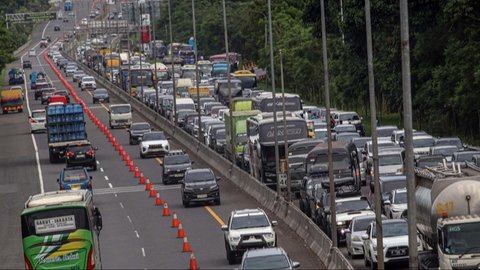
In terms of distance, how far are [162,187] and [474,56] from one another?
720 inches

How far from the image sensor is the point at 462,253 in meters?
36.7

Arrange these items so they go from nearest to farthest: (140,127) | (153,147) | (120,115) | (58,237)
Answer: (58,237), (153,147), (140,127), (120,115)

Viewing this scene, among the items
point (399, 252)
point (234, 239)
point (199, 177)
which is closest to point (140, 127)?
point (199, 177)

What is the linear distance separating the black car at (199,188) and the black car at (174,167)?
8963 mm

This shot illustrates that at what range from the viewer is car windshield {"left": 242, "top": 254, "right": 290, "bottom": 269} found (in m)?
37.4

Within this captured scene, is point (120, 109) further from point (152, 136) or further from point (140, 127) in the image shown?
point (152, 136)

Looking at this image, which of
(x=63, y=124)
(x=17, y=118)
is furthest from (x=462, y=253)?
(x=17, y=118)

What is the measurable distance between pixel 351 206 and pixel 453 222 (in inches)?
497

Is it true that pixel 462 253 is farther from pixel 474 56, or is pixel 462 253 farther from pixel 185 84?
pixel 185 84

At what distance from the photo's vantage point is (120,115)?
106 m

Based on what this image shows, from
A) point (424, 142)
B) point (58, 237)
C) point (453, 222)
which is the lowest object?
point (424, 142)

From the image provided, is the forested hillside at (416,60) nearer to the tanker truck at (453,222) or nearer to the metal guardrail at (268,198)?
the metal guardrail at (268,198)

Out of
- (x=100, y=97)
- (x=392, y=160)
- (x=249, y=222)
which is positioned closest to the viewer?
(x=249, y=222)

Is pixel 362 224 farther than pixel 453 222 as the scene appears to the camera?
Yes
